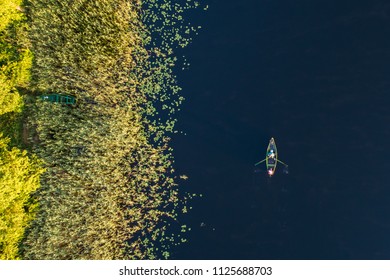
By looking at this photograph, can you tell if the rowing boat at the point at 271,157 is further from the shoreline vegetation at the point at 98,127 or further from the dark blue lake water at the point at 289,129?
the shoreline vegetation at the point at 98,127

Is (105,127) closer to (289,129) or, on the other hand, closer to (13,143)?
(13,143)

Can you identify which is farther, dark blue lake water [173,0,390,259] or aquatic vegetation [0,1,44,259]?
dark blue lake water [173,0,390,259]

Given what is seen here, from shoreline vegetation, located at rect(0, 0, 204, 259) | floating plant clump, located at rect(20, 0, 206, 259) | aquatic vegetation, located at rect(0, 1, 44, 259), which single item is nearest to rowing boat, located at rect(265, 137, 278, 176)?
shoreline vegetation, located at rect(0, 0, 204, 259)

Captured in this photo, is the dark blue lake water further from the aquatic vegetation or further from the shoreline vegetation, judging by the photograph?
the aquatic vegetation

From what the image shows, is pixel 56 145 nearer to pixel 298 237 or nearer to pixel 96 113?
pixel 96 113

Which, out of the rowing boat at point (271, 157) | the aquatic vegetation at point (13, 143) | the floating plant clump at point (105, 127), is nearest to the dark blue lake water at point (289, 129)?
the rowing boat at point (271, 157)

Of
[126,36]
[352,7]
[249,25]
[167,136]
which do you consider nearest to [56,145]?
[167,136]
